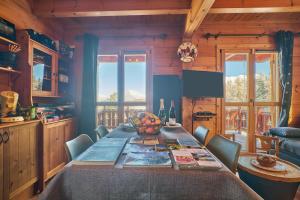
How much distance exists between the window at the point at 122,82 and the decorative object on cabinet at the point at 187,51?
0.73m

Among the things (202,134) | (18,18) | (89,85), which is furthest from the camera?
(89,85)

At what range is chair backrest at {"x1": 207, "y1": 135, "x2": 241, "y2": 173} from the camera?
1139mm

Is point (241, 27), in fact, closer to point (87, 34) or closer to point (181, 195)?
point (87, 34)

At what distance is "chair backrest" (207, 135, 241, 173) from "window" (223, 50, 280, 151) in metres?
1.97

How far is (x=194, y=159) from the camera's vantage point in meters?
0.94

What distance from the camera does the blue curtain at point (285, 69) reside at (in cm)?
305

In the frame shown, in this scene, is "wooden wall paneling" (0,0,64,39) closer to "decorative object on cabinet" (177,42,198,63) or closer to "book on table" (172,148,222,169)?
"decorative object on cabinet" (177,42,198,63)

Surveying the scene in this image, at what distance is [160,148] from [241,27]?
3121 millimetres

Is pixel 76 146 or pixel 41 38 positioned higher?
pixel 41 38

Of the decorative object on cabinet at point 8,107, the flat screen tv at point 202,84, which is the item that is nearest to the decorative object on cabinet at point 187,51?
the flat screen tv at point 202,84

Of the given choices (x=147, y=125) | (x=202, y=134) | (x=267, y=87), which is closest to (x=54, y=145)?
(x=147, y=125)

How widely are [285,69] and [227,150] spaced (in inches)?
106

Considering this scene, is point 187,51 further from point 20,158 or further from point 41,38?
point 20,158

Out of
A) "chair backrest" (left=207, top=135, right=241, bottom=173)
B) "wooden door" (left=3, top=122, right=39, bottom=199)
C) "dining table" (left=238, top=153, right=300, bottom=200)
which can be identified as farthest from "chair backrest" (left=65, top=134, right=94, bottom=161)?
"dining table" (left=238, top=153, right=300, bottom=200)
